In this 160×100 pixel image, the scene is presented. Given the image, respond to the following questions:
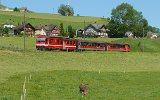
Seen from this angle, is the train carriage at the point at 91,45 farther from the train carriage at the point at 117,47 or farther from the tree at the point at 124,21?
the tree at the point at 124,21

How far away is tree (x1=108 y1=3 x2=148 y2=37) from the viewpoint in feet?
609

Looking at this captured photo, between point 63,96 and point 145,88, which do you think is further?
point 145,88

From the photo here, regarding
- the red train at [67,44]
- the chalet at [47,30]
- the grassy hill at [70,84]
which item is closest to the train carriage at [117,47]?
the red train at [67,44]

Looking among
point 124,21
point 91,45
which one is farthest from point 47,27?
point 91,45

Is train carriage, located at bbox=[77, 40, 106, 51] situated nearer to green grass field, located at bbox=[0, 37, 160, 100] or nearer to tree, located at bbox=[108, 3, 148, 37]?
green grass field, located at bbox=[0, 37, 160, 100]

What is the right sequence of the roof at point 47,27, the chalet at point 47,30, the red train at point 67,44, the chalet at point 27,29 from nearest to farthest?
1. the red train at point 67,44
2. the chalet at point 27,29
3. the chalet at point 47,30
4. the roof at point 47,27

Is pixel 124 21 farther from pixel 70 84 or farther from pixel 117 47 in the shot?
pixel 70 84

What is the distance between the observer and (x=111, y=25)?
185 metres

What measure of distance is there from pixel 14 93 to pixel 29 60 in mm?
33186

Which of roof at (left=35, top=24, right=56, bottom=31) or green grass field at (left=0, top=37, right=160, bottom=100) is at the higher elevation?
roof at (left=35, top=24, right=56, bottom=31)

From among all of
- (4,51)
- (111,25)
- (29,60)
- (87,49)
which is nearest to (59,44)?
(87,49)

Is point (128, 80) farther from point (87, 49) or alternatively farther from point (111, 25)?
point (111, 25)

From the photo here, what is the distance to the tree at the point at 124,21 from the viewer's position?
609ft

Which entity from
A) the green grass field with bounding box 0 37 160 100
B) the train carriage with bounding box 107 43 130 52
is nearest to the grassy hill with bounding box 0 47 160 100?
the green grass field with bounding box 0 37 160 100
